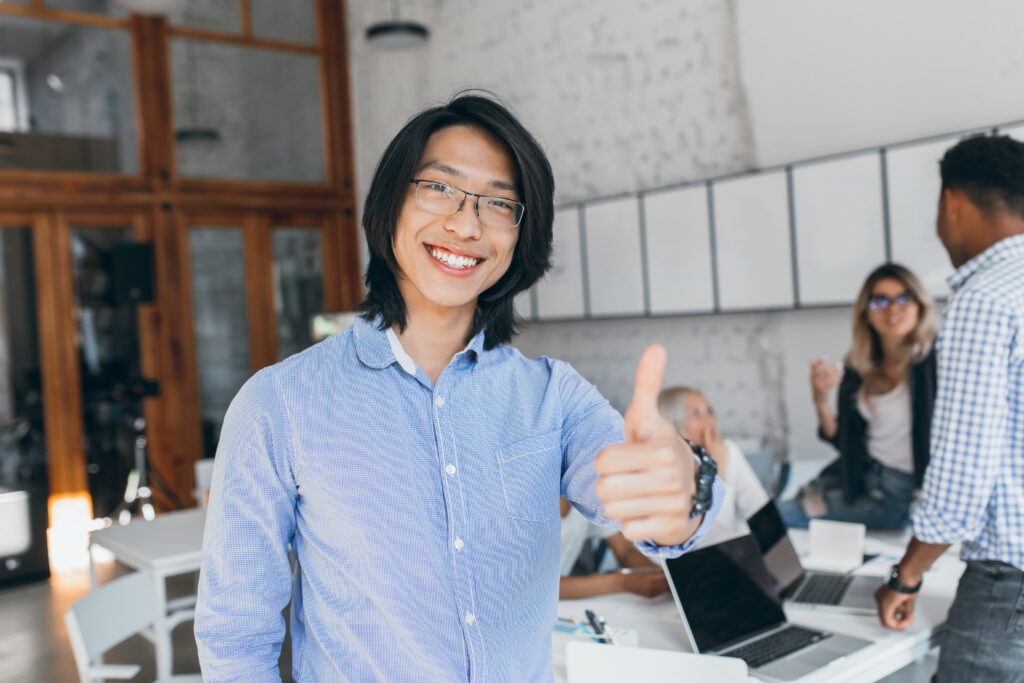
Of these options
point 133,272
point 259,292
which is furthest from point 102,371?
point 259,292

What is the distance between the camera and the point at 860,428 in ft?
11.2

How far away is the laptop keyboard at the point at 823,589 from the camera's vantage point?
2264mm

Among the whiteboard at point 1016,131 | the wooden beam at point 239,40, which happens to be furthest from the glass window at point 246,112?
the whiteboard at point 1016,131

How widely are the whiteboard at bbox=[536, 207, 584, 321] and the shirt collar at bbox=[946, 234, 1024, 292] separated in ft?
12.6

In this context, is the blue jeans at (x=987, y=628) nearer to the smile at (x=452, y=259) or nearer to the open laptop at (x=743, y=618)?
the open laptop at (x=743, y=618)

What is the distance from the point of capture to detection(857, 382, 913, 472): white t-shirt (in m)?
3.28

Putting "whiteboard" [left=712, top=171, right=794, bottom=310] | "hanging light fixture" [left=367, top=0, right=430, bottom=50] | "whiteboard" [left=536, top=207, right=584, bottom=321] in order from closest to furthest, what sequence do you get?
"whiteboard" [left=712, top=171, right=794, bottom=310] → "whiteboard" [left=536, top=207, right=584, bottom=321] → "hanging light fixture" [left=367, top=0, right=430, bottom=50]

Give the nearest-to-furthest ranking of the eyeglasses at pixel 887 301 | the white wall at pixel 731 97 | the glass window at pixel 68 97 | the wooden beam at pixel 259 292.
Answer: the eyeglasses at pixel 887 301
the white wall at pixel 731 97
the glass window at pixel 68 97
the wooden beam at pixel 259 292

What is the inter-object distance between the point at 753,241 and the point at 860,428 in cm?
151

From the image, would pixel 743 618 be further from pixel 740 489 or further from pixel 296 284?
pixel 296 284

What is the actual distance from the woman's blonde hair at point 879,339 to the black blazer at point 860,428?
43 millimetres

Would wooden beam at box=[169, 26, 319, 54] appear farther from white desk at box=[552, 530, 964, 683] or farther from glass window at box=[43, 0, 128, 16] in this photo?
white desk at box=[552, 530, 964, 683]

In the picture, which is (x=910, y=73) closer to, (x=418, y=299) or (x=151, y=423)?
(x=418, y=299)

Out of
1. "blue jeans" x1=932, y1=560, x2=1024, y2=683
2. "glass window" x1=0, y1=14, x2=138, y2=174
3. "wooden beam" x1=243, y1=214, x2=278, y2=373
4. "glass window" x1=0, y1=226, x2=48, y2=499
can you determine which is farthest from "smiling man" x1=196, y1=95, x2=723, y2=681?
"wooden beam" x1=243, y1=214, x2=278, y2=373
